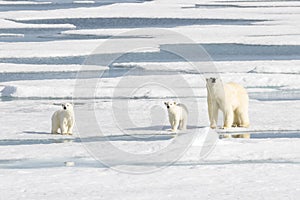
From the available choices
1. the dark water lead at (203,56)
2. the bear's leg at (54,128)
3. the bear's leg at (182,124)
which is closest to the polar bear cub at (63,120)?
the bear's leg at (54,128)

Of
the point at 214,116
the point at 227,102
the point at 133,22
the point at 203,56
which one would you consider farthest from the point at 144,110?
the point at 133,22

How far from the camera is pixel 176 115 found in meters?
7.18

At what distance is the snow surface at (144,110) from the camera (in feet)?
16.9

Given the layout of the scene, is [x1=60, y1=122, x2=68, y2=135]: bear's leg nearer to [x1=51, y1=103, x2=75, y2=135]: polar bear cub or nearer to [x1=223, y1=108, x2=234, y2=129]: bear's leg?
[x1=51, y1=103, x2=75, y2=135]: polar bear cub

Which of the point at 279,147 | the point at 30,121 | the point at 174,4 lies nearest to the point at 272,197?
the point at 279,147

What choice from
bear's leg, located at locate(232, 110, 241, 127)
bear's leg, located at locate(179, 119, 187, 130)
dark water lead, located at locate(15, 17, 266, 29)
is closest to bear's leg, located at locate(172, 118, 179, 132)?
bear's leg, located at locate(179, 119, 187, 130)

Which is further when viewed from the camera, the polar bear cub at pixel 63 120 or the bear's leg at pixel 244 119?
the bear's leg at pixel 244 119

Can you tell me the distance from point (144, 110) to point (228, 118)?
165 cm

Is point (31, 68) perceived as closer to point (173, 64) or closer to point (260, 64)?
point (173, 64)

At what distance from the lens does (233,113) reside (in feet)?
24.3

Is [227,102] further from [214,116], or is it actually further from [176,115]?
[176,115]

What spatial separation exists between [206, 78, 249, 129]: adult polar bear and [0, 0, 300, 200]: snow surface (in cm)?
15

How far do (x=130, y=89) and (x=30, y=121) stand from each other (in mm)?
2783

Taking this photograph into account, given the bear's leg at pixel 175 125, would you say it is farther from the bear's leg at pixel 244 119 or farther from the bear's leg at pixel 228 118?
the bear's leg at pixel 244 119
